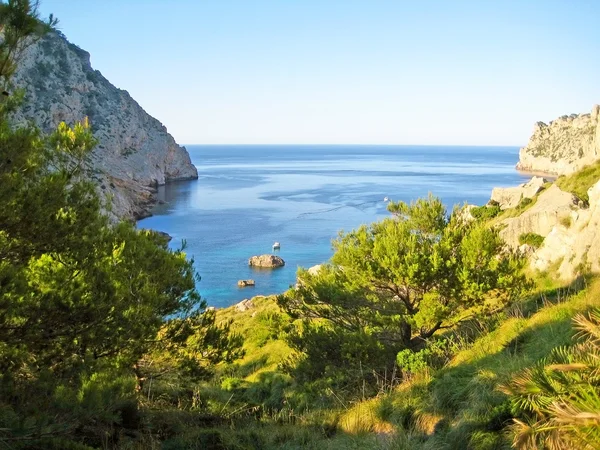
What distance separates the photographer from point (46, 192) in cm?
670

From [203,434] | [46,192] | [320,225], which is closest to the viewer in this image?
[46,192]

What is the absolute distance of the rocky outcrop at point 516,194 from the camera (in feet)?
134

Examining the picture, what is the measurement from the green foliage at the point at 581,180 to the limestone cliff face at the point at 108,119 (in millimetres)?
65001

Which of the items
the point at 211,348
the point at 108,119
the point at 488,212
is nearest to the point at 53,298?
the point at 211,348

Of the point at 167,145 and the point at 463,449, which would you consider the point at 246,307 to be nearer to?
the point at 463,449

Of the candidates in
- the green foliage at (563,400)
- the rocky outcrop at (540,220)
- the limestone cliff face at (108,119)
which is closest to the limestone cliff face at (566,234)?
the rocky outcrop at (540,220)

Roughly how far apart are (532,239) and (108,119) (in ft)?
358

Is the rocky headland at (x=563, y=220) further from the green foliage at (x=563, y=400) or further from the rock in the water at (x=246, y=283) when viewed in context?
the rock in the water at (x=246, y=283)

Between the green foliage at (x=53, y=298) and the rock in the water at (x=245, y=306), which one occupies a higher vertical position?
the green foliage at (x=53, y=298)

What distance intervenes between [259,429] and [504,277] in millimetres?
9295

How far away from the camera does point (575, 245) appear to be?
1722 cm

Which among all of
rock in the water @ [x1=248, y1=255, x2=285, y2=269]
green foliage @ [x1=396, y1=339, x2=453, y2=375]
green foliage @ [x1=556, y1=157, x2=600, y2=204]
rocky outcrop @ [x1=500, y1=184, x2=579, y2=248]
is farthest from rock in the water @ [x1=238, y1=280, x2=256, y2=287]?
green foliage @ [x1=396, y1=339, x2=453, y2=375]

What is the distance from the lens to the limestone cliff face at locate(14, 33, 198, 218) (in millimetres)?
88188

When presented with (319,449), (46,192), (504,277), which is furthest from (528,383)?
(504,277)
